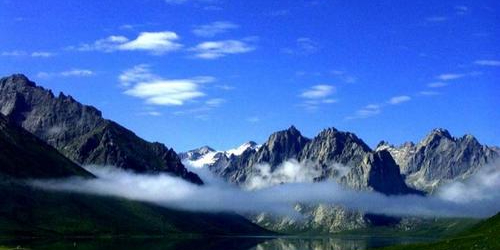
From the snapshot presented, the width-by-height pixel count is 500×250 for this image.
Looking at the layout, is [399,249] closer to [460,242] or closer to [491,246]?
[460,242]

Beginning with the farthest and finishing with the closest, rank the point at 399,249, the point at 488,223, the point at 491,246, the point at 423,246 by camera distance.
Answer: the point at 488,223 → the point at 399,249 → the point at 423,246 → the point at 491,246

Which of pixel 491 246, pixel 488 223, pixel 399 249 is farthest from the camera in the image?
pixel 488 223

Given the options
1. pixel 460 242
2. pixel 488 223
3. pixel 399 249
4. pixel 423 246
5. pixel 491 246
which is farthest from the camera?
pixel 488 223

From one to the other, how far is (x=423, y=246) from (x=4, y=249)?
78722 millimetres

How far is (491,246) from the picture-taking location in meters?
84.2

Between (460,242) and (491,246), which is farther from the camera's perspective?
(460,242)

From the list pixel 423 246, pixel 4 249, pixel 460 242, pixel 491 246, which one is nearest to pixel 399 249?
pixel 423 246

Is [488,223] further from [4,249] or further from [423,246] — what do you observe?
[4,249]

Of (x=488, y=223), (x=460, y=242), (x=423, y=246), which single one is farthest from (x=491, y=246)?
(x=488, y=223)

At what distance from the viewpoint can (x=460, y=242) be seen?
102 meters

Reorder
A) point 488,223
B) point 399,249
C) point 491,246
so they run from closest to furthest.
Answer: point 491,246 → point 399,249 → point 488,223

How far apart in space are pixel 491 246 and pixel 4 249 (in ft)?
286

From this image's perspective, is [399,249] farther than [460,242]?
Yes

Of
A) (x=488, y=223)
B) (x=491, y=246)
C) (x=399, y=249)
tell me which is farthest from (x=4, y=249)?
(x=488, y=223)
